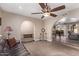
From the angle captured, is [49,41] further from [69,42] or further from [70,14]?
[70,14]

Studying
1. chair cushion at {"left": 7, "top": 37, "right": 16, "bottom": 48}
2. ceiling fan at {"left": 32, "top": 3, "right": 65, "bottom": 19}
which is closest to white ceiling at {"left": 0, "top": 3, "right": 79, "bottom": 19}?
ceiling fan at {"left": 32, "top": 3, "right": 65, "bottom": 19}

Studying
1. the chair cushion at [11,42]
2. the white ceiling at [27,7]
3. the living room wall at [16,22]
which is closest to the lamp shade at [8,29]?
the living room wall at [16,22]

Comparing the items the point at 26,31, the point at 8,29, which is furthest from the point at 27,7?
the point at 8,29

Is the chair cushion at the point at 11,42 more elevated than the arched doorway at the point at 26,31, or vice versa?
the arched doorway at the point at 26,31

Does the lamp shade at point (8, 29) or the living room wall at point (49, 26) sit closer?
the lamp shade at point (8, 29)

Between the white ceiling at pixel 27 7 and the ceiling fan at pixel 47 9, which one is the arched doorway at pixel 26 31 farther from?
the ceiling fan at pixel 47 9

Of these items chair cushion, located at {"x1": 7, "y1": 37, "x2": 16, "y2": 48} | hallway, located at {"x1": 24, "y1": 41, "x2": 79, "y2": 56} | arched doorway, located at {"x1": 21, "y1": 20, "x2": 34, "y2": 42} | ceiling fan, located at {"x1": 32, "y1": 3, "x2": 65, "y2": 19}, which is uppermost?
ceiling fan, located at {"x1": 32, "y1": 3, "x2": 65, "y2": 19}

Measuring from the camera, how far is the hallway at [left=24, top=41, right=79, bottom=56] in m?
2.12

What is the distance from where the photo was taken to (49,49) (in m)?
2.19

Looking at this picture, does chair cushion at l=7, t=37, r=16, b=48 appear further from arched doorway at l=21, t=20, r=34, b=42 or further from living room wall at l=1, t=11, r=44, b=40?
arched doorway at l=21, t=20, r=34, b=42

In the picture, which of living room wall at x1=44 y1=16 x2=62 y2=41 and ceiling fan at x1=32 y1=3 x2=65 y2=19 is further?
living room wall at x1=44 y1=16 x2=62 y2=41

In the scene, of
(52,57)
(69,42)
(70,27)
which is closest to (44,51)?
(52,57)

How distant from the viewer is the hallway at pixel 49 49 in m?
2.12

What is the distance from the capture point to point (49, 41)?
89.2 inches
